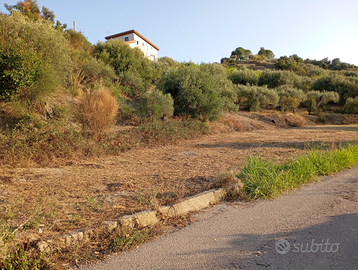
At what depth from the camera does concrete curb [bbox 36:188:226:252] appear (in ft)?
10.1

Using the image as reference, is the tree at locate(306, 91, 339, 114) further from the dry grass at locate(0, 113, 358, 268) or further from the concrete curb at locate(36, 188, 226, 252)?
the concrete curb at locate(36, 188, 226, 252)

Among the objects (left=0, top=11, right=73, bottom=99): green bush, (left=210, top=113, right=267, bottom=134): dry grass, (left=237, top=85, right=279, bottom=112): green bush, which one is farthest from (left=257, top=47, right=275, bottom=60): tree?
(left=0, top=11, right=73, bottom=99): green bush

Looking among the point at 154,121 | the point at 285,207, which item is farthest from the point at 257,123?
the point at 285,207

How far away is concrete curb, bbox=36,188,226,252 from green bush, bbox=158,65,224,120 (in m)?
Result: 9.98

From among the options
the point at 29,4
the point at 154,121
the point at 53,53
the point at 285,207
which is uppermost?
the point at 29,4

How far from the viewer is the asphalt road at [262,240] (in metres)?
2.83

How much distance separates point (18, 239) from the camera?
294 centimetres

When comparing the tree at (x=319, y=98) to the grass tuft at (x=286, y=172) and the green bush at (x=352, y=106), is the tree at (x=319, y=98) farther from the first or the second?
the grass tuft at (x=286, y=172)

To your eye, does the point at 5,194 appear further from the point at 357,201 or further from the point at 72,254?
the point at 357,201

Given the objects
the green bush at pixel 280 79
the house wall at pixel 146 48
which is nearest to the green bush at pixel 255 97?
the green bush at pixel 280 79

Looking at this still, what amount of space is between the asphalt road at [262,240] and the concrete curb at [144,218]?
232 mm

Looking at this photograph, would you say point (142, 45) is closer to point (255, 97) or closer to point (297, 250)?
point (255, 97)

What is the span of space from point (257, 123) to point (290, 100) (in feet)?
23.0

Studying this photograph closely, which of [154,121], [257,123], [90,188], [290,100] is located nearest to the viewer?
[90,188]
